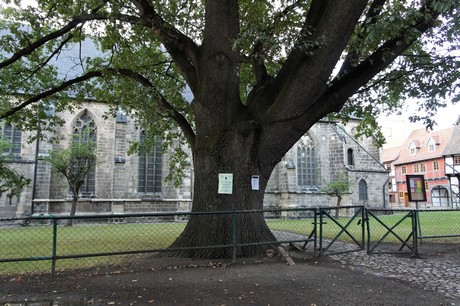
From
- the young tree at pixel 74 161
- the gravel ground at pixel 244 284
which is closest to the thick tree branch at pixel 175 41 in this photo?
the gravel ground at pixel 244 284

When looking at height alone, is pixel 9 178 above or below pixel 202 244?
above

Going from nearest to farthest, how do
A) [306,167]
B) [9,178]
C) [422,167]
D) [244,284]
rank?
[244,284], [9,178], [306,167], [422,167]

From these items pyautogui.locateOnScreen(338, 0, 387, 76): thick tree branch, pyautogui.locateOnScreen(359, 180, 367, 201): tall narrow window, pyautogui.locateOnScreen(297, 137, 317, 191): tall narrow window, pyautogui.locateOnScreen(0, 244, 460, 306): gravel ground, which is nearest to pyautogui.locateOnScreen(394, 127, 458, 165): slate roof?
pyautogui.locateOnScreen(359, 180, 367, 201): tall narrow window

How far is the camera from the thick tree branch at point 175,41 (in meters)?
7.58

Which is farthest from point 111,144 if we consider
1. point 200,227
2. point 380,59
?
point 380,59

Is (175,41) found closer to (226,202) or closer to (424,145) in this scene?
(226,202)

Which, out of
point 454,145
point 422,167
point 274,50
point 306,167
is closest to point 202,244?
point 274,50

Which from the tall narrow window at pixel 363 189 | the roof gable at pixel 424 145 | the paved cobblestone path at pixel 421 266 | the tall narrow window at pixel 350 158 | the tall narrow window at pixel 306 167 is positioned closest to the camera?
the paved cobblestone path at pixel 421 266

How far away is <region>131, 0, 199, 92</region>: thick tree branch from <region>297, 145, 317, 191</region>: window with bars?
68.2ft

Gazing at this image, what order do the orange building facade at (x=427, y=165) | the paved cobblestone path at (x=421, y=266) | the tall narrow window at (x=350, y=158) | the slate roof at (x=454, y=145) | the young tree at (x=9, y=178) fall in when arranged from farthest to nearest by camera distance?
the orange building facade at (x=427, y=165)
the slate roof at (x=454, y=145)
the tall narrow window at (x=350, y=158)
the young tree at (x=9, y=178)
the paved cobblestone path at (x=421, y=266)

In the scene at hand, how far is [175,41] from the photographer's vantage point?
25.8 ft

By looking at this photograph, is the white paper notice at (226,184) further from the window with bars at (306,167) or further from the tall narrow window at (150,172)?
the window with bars at (306,167)

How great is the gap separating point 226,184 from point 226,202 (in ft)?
1.24

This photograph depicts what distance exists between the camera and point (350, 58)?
304 inches
